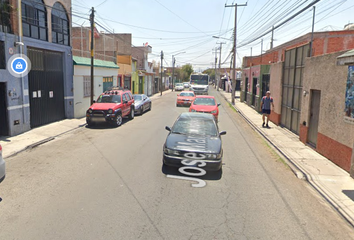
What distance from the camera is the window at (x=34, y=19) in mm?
12477

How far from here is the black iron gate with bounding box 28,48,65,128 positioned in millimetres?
13219

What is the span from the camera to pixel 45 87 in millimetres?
14188

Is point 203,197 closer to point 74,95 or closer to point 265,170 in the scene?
point 265,170

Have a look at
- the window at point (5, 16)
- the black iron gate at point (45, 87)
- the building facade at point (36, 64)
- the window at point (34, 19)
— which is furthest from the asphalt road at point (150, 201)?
the window at point (34, 19)

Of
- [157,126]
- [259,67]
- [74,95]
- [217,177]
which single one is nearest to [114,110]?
[157,126]

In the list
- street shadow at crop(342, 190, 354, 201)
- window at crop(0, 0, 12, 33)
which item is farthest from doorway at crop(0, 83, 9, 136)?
street shadow at crop(342, 190, 354, 201)

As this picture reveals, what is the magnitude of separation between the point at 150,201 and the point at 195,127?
336 centimetres

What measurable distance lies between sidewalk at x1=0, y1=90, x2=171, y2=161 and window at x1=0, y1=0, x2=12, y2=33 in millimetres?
4576

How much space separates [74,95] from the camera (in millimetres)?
16734

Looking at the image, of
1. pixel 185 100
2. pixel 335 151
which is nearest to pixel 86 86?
pixel 185 100

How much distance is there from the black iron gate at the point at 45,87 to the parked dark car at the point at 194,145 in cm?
878

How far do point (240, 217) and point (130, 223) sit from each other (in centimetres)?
203

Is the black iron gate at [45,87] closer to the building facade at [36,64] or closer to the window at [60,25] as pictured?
the building facade at [36,64]

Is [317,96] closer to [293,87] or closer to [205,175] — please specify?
[293,87]
